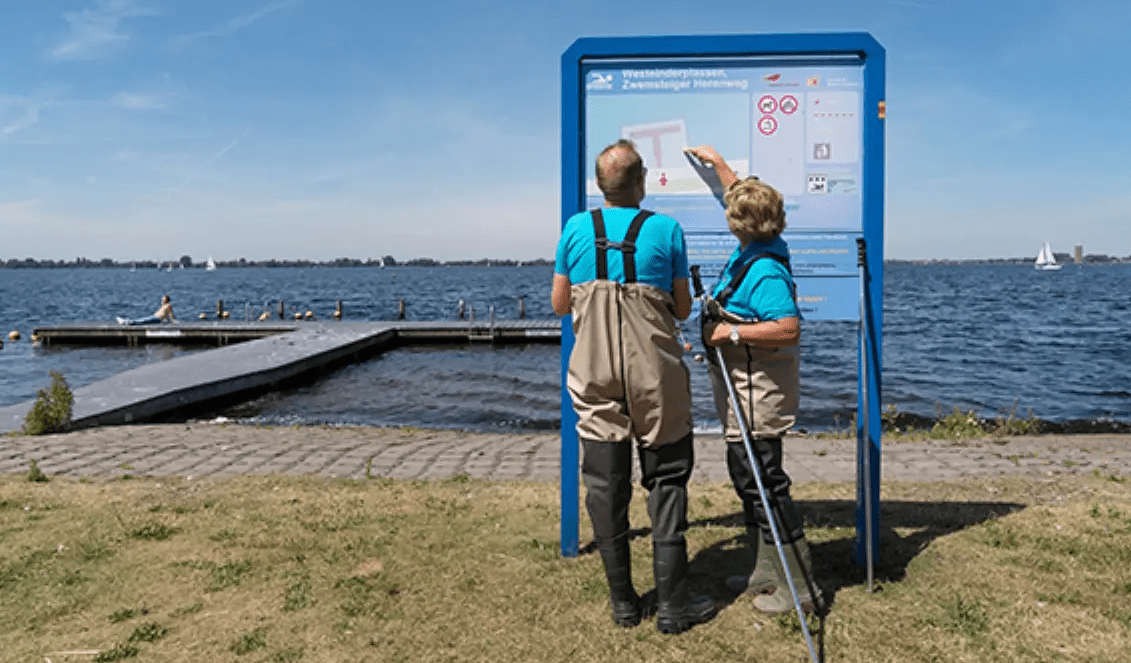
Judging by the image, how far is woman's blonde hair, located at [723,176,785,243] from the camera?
3.56 m

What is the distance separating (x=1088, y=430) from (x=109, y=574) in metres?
12.8

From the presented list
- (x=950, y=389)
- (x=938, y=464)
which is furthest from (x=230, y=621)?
(x=950, y=389)

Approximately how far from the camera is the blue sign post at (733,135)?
4.48m

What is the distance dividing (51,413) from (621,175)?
9.49 metres

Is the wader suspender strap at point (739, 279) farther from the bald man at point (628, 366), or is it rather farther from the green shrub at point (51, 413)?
the green shrub at point (51, 413)

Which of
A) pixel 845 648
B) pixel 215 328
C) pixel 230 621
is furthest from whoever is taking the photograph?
pixel 215 328

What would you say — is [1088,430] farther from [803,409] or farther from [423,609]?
[423,609]

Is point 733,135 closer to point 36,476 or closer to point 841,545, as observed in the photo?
point 841,545

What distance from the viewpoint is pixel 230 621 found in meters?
3.76

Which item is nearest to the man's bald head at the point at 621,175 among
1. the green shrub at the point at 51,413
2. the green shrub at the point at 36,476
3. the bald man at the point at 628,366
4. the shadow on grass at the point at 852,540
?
the bald man at the point at 628,366

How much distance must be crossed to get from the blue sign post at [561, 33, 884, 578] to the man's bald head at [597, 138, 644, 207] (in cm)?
99

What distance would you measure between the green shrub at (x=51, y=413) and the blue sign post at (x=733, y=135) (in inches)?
325

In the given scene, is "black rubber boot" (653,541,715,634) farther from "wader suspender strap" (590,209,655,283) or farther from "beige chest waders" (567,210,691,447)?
"wader suspender strap" (590,209,655,283)

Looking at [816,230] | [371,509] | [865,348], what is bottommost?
[371,509]
